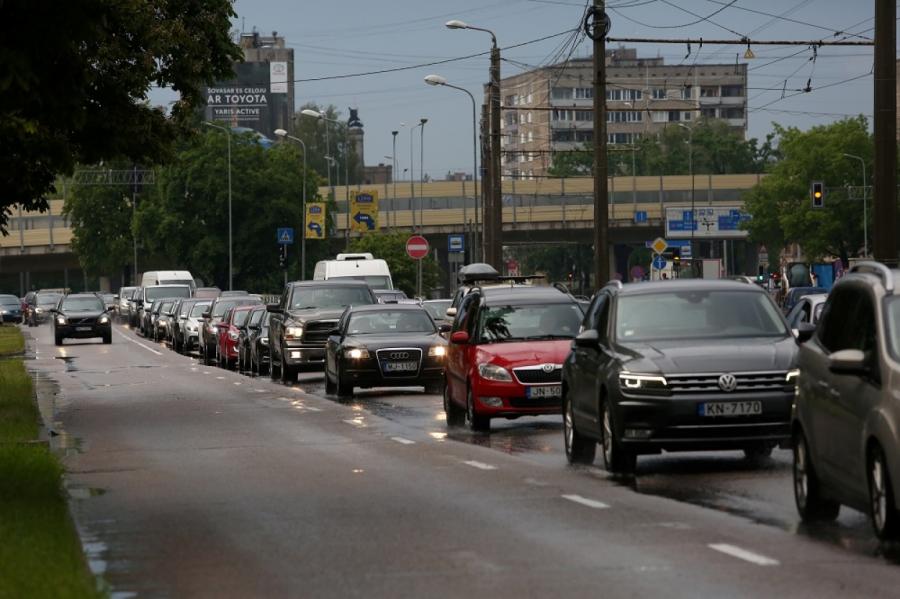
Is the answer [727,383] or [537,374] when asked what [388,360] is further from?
[727,383]

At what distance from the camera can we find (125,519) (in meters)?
14.2

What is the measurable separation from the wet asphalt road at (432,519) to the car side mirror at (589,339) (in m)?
1.08

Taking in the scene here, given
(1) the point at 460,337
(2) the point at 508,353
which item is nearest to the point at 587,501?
(2) the point at 508,353

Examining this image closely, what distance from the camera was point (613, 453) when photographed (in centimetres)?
1708

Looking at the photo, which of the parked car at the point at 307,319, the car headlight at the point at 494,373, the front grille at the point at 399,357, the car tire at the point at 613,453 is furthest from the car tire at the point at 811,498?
the parked car at the point at 307,319

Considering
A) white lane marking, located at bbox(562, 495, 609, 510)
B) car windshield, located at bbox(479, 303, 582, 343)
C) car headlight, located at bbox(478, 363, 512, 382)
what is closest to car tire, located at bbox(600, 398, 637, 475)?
white lane marking, located at bbox(562, 495, 609, 510)

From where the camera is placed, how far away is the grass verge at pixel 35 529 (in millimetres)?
10125

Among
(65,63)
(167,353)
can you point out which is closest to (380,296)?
(167,353)

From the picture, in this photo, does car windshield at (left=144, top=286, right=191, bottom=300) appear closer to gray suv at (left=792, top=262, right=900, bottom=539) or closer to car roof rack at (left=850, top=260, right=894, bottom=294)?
gray suv at (left=792, top=262, right=900, bottom=539)

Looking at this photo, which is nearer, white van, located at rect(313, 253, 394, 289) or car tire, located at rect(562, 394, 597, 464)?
car tire, located at rect(562, 394, 597, 464)

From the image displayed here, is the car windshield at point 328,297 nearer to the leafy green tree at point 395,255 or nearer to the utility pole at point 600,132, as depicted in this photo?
Answer: the utility pole at point 600,132

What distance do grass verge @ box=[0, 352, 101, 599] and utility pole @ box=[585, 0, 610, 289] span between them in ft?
59.1

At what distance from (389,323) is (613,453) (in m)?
17.4

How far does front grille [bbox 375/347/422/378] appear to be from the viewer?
32.7 meters
